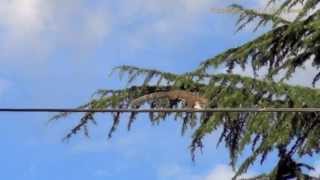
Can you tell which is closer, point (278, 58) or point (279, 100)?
point (279, 100)

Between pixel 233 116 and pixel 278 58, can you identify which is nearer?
pixel 233 116

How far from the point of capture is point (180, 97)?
9.20 meters

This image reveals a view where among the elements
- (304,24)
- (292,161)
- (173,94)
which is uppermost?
(304,24)

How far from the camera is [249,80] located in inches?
367

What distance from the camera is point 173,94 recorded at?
9.34 meters

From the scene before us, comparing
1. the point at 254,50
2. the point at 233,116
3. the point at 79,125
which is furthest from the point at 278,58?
the point at 79,125

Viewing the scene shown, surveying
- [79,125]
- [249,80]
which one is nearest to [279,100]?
[249,80]

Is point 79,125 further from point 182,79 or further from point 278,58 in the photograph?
point 278,58

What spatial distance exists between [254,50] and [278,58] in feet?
0.95

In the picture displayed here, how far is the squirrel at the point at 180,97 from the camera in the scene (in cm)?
911

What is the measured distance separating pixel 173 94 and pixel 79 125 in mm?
1009

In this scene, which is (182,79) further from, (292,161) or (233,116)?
(292,161)

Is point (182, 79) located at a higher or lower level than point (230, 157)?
higher

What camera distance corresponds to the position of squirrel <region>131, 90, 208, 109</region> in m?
9.11
